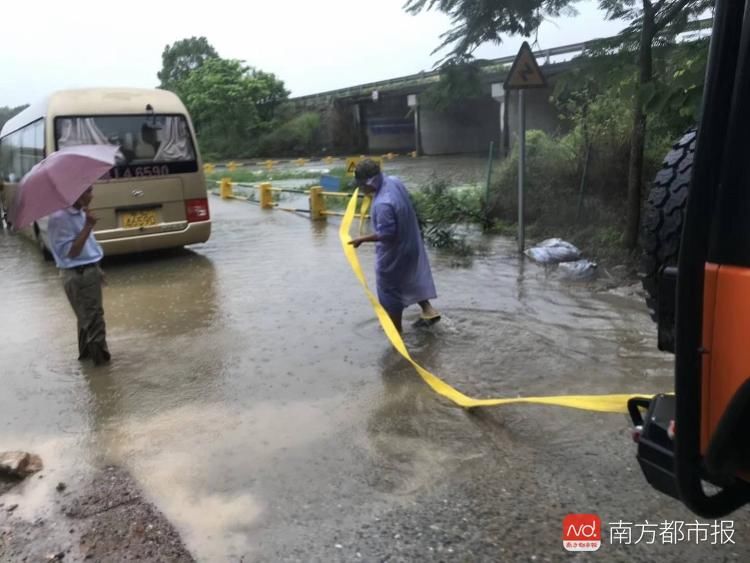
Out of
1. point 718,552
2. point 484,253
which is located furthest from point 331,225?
point 718,552

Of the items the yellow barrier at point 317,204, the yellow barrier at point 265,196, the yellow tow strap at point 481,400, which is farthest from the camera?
the yellow barrier at point 265,196

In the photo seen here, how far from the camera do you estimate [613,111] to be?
31.3 feet

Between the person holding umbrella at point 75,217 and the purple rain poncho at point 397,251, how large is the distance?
6.83ft

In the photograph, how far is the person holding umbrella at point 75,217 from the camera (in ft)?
15.9

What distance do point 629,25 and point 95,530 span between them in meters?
6.67

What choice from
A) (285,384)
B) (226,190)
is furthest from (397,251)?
(226,190)

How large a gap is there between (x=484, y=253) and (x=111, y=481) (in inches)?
258

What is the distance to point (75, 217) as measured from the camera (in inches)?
207

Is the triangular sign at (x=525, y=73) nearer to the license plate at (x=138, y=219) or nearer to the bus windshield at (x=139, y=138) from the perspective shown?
the bus windshield at (x=139, y=138)

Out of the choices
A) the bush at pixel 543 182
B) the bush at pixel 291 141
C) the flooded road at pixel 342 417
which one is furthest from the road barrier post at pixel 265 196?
the bush at pixel 291 141

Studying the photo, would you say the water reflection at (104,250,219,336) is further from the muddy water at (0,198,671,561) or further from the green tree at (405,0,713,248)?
the green tree at (405,0,713,248)

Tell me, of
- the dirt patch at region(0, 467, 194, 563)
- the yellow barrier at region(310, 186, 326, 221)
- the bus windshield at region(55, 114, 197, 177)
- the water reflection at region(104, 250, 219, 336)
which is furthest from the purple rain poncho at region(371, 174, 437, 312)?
the yellow barrier at region(310, 186, 326, 221)

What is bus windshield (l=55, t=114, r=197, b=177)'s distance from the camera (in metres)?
9.04

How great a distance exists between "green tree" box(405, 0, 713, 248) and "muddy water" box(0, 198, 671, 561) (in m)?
1.77
